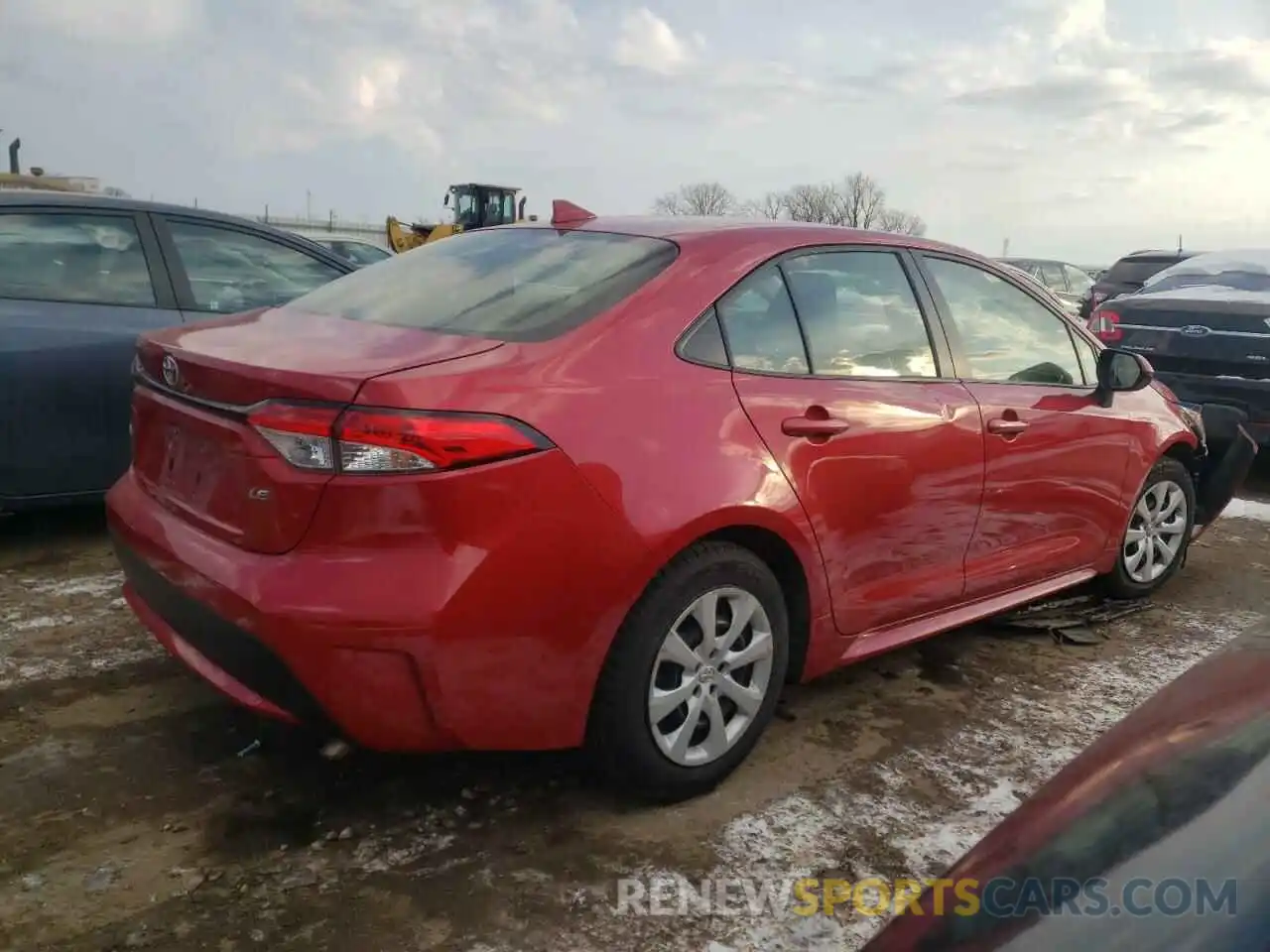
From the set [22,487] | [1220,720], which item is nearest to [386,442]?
[1220,720]

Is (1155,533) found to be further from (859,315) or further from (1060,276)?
(1060,276)

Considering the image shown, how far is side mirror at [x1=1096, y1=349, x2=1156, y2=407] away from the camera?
13.0 feet

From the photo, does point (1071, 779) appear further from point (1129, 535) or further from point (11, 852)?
point (1129, 535)

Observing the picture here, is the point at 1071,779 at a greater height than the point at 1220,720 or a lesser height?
lesser

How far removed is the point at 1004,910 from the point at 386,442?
144 cm

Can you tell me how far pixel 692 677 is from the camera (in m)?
2.67

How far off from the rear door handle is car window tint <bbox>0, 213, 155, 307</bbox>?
3102mm

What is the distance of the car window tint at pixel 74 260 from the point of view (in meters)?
4.29

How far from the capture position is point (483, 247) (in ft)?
10.6

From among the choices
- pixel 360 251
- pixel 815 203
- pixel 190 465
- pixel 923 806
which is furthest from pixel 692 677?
pixel 815 203

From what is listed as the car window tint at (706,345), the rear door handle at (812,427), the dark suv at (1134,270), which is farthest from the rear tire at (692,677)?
the dark suv at (1134,270)

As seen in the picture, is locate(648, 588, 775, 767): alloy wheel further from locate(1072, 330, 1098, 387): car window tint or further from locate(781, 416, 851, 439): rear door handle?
locate(1072, 330, 1098, 387): car window tint

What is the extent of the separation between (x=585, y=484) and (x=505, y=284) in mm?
765

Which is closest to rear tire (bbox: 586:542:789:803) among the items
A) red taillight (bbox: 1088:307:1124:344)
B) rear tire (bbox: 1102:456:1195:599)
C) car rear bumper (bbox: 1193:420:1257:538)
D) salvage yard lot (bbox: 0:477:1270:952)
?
salvage yard lot (bbox: 0:477:1270:952)
